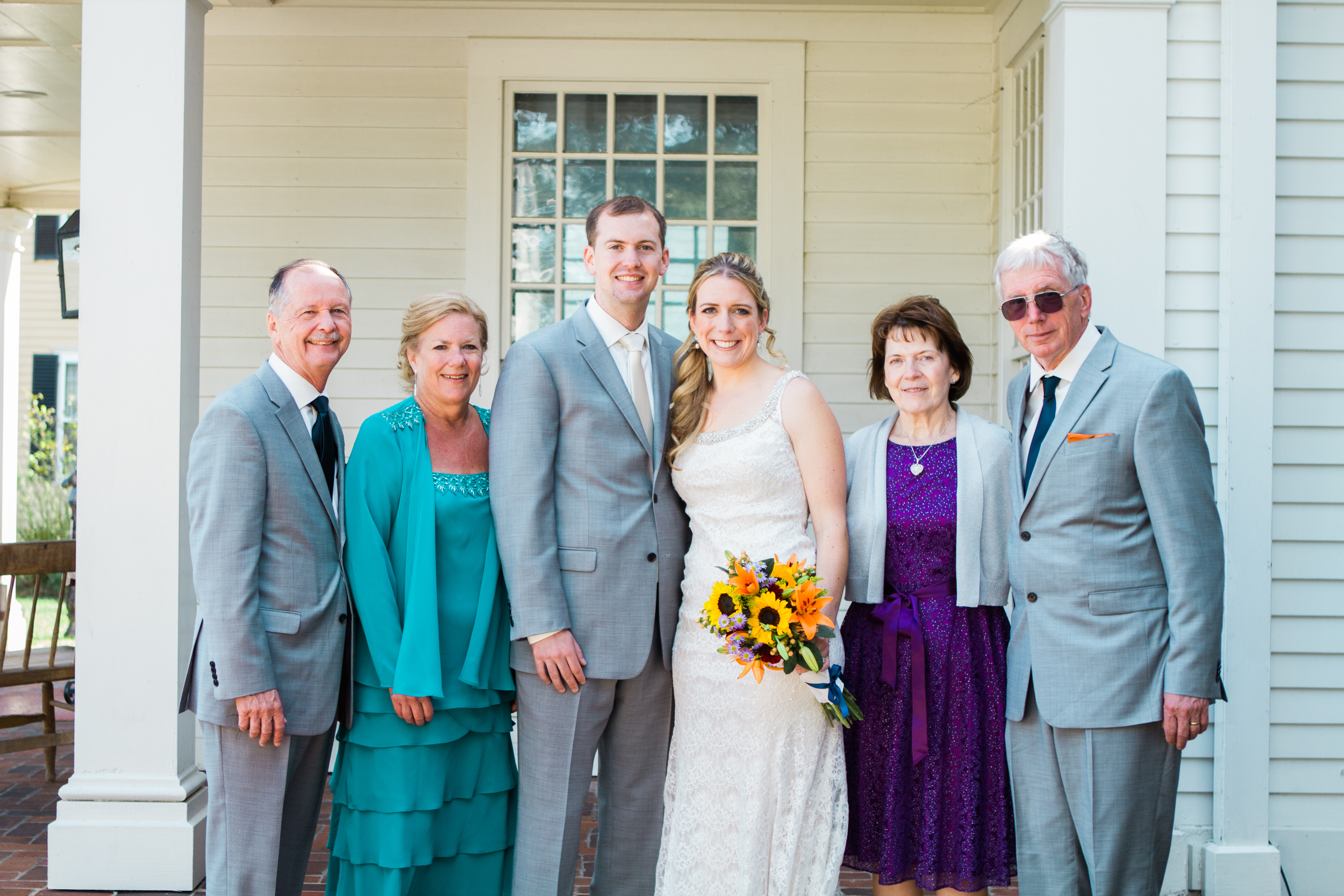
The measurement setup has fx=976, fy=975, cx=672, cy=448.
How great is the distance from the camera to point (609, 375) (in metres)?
2.82

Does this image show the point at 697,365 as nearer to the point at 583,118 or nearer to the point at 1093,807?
the point at 1093,807

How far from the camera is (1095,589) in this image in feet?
8.38

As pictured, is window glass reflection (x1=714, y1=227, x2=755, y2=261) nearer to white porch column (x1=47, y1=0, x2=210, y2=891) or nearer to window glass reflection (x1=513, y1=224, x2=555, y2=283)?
window glass reflection (x1=513, y1=224, x2=555, y2=283)

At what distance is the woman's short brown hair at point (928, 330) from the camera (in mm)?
2775

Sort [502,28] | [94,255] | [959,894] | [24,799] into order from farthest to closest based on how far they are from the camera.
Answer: [502,28], [24,799], [94,255], [959,894]

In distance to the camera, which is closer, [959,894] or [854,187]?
[959,894]

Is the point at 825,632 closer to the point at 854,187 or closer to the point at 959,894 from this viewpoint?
the point at 959,894

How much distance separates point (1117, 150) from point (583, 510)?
239 centimetres

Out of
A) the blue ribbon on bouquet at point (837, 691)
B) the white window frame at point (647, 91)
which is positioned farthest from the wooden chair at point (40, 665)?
the blue ribbon on bouquet at point (837, 691)

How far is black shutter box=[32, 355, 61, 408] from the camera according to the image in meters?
12.6

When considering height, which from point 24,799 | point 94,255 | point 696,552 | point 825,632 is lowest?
point 24,799

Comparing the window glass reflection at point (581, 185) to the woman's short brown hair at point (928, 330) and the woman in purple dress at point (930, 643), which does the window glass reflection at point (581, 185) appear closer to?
the woman's short brown hair at point (928, 330)

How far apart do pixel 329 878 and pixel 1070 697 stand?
6.87 ft

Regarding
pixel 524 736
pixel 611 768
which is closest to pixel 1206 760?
pixel 611 768
